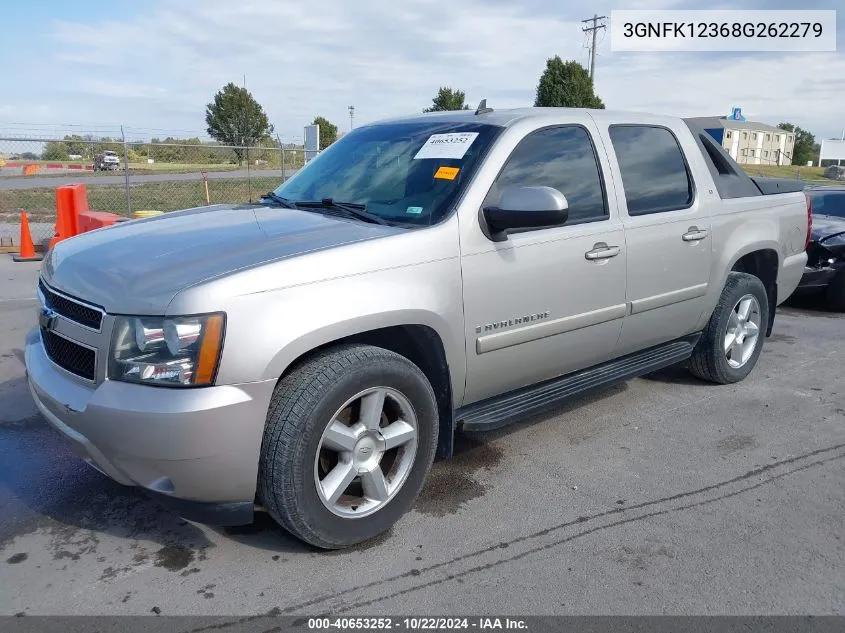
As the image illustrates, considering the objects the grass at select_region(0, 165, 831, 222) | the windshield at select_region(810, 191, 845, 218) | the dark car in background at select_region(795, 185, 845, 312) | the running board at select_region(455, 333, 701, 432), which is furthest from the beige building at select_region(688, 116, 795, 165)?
the running board at select_region(455, 333, 701, 432)

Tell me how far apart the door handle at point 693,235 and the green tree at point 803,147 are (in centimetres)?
10233

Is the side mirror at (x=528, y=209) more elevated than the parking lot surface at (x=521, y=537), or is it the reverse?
the side mirror at (x=528, y=209)

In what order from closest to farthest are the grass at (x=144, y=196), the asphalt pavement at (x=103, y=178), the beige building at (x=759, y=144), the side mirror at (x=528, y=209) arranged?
the side mirror at (x=528, y=209), the grass at (x=144, y=196), the asphalt pavement at (x=103, y=178), the beige building at (x=759, y=144)

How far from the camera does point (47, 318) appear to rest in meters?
2.99

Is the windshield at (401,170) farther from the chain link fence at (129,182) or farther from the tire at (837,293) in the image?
the chain link fence at (129,182)

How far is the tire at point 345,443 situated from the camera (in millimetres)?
2646

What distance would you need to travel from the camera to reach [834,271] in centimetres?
771

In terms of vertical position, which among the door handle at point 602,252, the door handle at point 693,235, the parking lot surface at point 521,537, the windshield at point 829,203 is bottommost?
the parking lot surface at point 521,537

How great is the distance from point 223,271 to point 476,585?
1.55m

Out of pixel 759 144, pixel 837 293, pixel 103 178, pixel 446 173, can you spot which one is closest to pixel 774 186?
pixel 446 173

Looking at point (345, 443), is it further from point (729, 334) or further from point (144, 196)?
point (144, 196)

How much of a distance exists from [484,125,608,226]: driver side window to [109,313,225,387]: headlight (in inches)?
61.7

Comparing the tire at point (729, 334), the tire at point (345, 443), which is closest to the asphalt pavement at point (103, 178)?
the tire at point (729, 334)

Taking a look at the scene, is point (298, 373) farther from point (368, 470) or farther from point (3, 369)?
point (3, 369)
